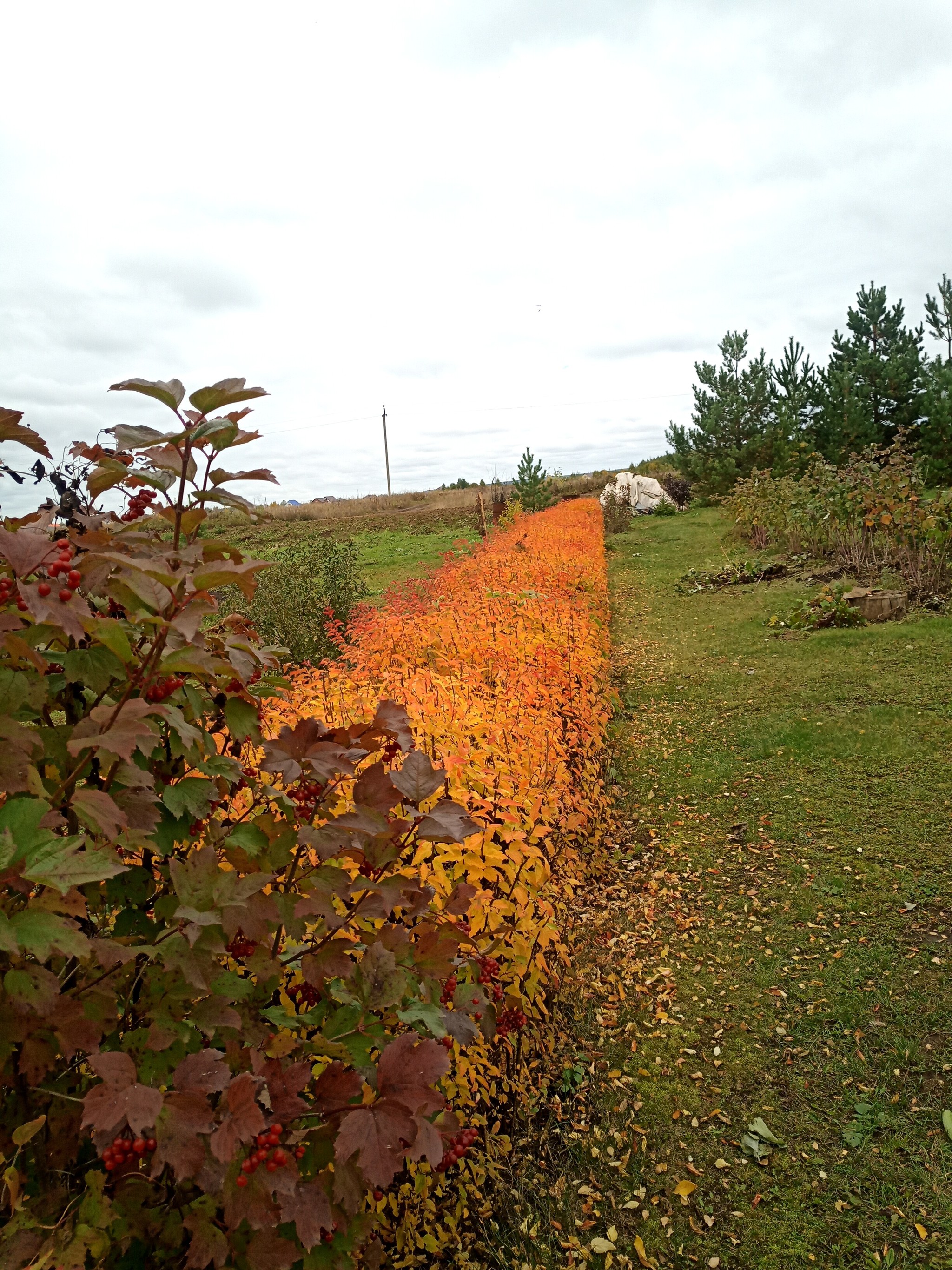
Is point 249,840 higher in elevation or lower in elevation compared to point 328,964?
higher

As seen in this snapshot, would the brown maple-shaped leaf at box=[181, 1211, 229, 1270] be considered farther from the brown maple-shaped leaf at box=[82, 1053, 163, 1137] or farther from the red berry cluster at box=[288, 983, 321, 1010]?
the red berry cluster at box=[288, 983, 321, 1010]

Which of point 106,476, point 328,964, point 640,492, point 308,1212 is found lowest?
point 308,1212

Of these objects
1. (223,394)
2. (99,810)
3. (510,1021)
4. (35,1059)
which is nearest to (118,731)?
(99,810)

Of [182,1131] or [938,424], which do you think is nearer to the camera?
[182,1131]

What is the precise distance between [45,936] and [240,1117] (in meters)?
0.36

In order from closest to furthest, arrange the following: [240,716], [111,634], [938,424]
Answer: [111,634]
[240,716]
[938,424]

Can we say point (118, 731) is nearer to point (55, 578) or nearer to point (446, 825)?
point (55, 578)

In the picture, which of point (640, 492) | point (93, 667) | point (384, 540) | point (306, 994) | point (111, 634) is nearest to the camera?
point (111, 634)

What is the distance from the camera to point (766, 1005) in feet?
10.1

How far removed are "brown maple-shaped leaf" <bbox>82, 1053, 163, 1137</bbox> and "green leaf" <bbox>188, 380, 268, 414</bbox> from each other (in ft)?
3.08

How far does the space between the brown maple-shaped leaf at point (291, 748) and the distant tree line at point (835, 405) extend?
18168 mm

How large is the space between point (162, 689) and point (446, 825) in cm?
53

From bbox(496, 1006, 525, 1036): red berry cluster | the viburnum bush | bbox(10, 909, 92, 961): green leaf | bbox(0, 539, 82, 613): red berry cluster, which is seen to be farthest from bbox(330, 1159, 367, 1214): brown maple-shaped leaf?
bbox(496, 1006, 525, 1036): red berry cluster

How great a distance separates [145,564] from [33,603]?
149 mm
